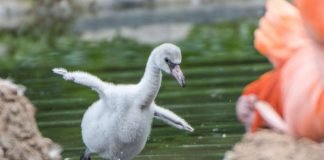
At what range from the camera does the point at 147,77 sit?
6.18m

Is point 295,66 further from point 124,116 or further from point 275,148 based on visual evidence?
point 124,116

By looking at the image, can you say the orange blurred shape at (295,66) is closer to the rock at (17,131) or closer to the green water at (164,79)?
the rock at (17,131)

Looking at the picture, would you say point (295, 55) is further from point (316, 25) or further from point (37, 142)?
point (37, 142)

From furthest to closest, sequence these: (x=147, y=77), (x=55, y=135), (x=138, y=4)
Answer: (x=138, y=4) < (x=55, y=135) < (x=147, y=77)

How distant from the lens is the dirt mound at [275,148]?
3.83 meters

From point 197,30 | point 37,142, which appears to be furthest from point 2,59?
point 37,142

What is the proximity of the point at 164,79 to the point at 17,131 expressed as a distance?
467cm

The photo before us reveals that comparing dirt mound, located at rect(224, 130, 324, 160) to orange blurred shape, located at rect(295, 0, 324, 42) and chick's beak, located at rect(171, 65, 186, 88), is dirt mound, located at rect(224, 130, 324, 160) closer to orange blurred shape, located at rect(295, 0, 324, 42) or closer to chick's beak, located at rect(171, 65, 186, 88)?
orange blurred shape, located at rect(295, 0, 324, 42)

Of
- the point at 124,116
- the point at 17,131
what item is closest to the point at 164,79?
the point at 124,116

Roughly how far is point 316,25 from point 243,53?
6.63m

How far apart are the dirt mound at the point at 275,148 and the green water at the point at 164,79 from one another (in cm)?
193

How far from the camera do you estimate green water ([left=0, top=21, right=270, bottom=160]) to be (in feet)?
21.5

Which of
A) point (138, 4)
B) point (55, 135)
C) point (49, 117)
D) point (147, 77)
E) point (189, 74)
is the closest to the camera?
point (147, 77)

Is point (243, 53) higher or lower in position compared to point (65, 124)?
lower
